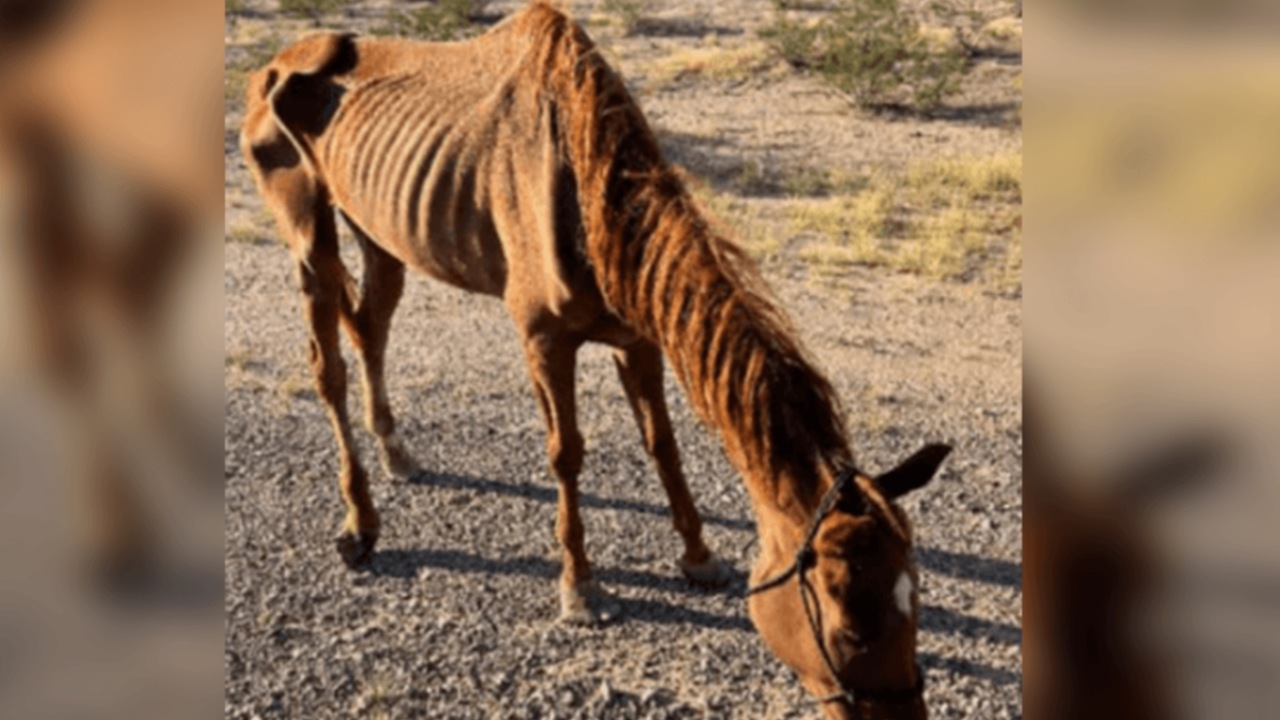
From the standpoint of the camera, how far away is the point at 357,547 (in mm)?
6066

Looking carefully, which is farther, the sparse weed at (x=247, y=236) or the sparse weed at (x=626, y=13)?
the sparse weed at (x=626, y=13)

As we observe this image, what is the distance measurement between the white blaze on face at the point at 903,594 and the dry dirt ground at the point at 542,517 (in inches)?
73.7

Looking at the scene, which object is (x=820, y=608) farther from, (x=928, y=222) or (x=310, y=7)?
(x=310, y=7)

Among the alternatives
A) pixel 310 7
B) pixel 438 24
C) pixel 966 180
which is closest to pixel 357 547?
pixel 966 180

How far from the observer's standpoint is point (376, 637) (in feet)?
17.9

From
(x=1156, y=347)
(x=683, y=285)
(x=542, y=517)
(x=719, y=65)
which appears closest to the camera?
(x=1156, y=347)

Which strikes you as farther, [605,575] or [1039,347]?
[605,575]

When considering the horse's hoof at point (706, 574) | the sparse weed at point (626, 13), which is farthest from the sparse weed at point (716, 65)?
the horse's hoof at point (706, 574)

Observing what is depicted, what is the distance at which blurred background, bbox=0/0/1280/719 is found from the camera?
103cm

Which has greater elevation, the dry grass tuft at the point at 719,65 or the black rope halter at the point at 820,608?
the black rope halter at the point at 820,608

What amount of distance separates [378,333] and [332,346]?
487mm

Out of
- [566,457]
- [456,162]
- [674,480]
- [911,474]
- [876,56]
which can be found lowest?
[674,480]

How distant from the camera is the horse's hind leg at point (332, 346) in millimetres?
6004

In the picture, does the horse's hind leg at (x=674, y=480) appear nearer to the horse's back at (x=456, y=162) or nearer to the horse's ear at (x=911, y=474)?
the horse's back at (x=456, y=162)
